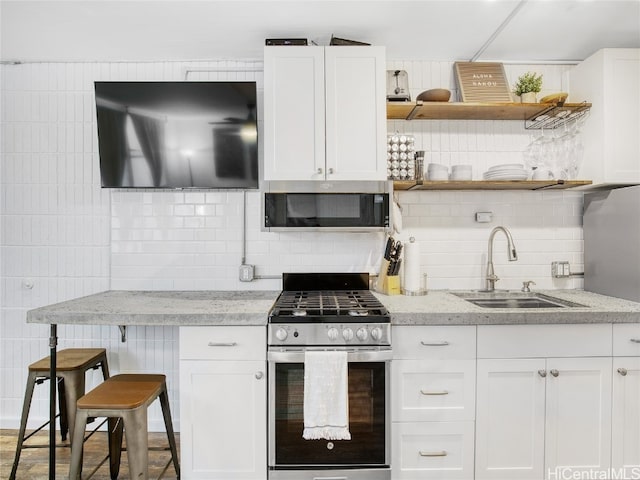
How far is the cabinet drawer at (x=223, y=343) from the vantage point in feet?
6.16

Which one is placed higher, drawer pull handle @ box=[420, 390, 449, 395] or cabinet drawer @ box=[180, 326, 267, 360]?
cabinet drawer @ box=[180, 326, 267, 360]

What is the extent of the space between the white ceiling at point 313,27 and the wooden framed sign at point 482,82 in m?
0.09

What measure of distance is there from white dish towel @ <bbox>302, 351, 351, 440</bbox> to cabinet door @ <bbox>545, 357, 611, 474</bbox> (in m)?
1.05

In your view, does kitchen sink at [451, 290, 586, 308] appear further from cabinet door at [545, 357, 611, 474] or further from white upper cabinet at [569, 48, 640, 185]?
white upper cabinet at [569, 48, 640, 185]

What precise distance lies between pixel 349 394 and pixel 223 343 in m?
0.67

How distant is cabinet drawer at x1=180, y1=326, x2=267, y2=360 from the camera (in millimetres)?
1877

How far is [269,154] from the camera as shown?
7.36ft

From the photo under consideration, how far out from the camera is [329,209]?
2303 mm

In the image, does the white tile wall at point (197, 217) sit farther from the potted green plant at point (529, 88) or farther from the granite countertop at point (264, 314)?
the granite countertop at point (264, 314)

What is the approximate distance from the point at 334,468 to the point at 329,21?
7.95 ft

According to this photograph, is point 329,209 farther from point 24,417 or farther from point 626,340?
point 24,417

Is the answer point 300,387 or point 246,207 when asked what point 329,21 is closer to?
point 246,207

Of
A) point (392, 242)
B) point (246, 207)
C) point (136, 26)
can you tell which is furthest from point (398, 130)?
point (136, 26)

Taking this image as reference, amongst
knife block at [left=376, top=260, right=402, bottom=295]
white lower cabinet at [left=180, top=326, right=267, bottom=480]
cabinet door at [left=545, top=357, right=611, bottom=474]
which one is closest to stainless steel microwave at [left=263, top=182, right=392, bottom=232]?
knife block at [left=376, top=260, right=402, bottom=295]
